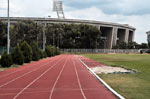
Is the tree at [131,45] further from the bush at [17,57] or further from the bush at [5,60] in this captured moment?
the bush at [5,60]

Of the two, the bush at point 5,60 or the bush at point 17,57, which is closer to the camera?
the bush at point 5,60

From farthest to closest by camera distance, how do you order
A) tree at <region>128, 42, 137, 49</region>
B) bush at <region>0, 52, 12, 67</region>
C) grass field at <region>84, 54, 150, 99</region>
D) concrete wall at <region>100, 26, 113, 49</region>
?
1. tree at <region>128, 42, 137, 49</region>
2. concrete wall at <region>100, 26, 113, 49</region>
3. bush at <region>0, 52, 12, 67</region>
4. grass field at <region>84, 54, 150, 99</region>

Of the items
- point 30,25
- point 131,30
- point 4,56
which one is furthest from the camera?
point 131,30

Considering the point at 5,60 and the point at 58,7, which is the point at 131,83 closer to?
the point at 5,60

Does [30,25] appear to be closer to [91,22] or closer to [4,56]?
[91,22]

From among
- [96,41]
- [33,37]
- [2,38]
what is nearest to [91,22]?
[96,41]

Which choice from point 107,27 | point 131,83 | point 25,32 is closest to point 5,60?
point 131,83

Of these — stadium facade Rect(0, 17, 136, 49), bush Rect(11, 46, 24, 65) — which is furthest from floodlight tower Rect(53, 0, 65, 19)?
bush Rect(11, 46, 24, 65)

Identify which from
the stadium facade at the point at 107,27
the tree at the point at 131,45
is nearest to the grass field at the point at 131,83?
the stadium facade at the point at 107,27

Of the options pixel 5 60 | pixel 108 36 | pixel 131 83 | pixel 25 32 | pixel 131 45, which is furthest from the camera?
pixel 131 45

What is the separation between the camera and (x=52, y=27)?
83.1m

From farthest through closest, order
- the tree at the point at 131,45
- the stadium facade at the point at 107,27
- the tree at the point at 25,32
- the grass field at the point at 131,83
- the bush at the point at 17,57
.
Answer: the tree at the point at 131,45
the stadium facade at the point at 107,27
the tree at the point at 25,32
the bush at the point at 17,57
the grass field at the point at 131,83

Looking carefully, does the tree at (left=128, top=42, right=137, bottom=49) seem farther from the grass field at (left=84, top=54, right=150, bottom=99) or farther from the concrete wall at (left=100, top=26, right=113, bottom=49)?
the grass field at (left=84, top=54, right=150, bottom=99)

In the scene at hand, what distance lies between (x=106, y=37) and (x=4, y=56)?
9101 centimetres
